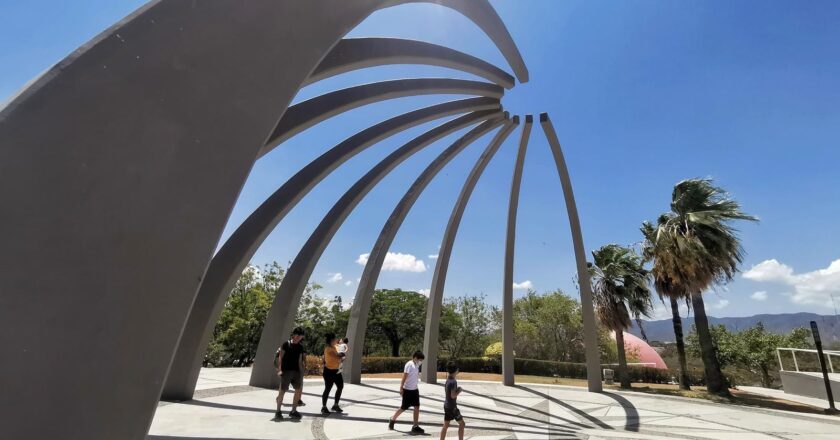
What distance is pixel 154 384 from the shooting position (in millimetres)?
2816

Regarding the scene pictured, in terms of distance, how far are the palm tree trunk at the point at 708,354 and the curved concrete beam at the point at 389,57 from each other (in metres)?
14.7

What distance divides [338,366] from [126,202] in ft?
21.7

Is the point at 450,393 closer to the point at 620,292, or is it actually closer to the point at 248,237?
the point at 248,237

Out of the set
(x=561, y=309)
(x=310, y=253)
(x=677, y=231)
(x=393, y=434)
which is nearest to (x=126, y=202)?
(x=393, y=434)

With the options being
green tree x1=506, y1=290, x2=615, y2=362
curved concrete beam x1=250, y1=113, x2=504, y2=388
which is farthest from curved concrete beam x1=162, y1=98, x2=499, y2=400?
green tree x1=506, y1=290, x2=615, y2=362

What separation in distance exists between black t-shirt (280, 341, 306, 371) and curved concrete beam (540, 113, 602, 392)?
1178 cm

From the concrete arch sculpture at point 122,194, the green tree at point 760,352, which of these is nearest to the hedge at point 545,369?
the green tree at point 760,352

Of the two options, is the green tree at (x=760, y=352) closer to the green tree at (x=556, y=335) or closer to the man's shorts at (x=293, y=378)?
the green tree at (x=556, y=335)

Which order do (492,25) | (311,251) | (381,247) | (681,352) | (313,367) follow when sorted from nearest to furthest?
(492,25)
(311,251)
(381,247)
(313,367)
(681,352)

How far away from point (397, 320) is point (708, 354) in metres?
25.5

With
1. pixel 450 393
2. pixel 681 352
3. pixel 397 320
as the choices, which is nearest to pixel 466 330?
pixel 397 320

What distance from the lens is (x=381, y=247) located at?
49.5ft

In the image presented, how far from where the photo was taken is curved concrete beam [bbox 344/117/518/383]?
1423 cm

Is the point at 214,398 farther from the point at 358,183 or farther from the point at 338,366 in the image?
the point at 358,183
